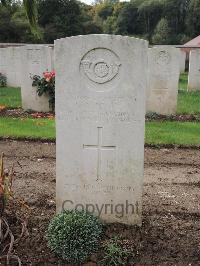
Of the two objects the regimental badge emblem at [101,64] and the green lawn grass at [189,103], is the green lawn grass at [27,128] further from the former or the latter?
the regimental badge emblem at [101,64]

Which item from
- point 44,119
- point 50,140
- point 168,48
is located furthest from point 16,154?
point 168,48

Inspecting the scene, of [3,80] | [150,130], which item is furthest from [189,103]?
[3,80]

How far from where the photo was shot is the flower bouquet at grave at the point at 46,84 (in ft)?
35.3

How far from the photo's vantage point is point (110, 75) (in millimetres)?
3822

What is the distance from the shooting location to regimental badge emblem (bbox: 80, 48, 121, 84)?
12.5 feet

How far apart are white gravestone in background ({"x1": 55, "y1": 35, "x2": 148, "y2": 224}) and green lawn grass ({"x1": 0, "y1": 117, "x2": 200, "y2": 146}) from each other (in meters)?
3.57

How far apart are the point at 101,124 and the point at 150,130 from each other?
15.4 ft

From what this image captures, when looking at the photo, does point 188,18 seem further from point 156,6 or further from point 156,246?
point 156,246

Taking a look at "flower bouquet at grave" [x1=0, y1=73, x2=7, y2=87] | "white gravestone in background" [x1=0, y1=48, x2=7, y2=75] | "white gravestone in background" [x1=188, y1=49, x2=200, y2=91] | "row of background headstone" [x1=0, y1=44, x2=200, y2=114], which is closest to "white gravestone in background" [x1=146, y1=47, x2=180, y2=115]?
"row of background headstone" [x1=0, y1=44, x2=200, y2=114]

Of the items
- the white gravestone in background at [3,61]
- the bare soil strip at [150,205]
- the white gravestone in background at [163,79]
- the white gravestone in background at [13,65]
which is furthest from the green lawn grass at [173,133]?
the white gravestone in background at [3,61]

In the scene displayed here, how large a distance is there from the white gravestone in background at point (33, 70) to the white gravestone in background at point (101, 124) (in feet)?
23.6

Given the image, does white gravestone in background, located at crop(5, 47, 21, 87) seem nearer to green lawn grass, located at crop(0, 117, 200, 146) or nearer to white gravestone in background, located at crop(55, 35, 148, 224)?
green lawn grass, located at crop(0, 117, 200, 146)

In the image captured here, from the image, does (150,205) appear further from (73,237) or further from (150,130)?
(150,130)

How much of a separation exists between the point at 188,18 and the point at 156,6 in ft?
23.9
